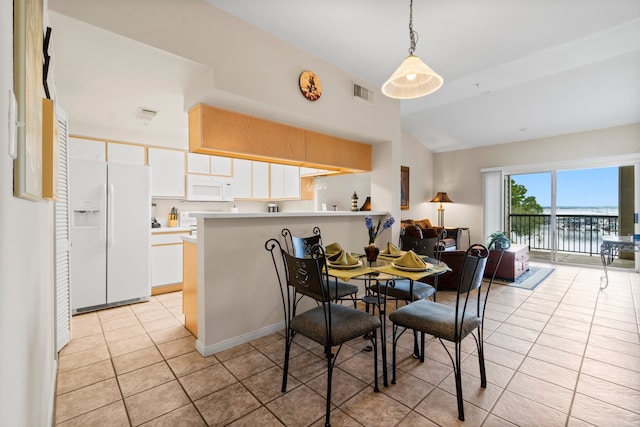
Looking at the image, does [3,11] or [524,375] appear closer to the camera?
[3,11]

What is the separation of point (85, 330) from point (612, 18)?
5764 mm

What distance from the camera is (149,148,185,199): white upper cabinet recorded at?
443 centimetres

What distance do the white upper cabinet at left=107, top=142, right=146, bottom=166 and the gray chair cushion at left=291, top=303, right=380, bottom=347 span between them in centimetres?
350

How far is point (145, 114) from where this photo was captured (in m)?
3.44

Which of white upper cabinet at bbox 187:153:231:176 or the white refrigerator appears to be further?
white upper cabinet at bbox 187:153:231:176

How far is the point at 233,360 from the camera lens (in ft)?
7.75

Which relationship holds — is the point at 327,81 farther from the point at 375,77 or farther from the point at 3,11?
the point at 3,11

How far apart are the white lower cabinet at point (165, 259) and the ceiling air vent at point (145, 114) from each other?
4.85 feet

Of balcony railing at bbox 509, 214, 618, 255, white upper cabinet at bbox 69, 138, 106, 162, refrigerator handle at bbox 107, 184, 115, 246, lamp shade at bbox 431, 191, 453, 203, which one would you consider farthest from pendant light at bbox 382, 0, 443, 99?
balcony railing at bbox 509, 214, 618, 255

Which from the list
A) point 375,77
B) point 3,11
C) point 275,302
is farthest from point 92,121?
point 3,11

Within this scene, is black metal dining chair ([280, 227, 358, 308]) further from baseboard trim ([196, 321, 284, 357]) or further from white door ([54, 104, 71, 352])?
white door ([54, 104, 71, 352])

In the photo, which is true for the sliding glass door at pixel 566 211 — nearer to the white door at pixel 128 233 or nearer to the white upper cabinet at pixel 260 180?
the white upper cabinet at pixel 260 180

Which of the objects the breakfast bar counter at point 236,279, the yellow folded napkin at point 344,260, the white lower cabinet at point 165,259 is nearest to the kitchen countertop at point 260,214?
the breakfast bar counter at point 236,279

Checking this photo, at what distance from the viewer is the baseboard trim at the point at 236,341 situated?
2.45 meters
